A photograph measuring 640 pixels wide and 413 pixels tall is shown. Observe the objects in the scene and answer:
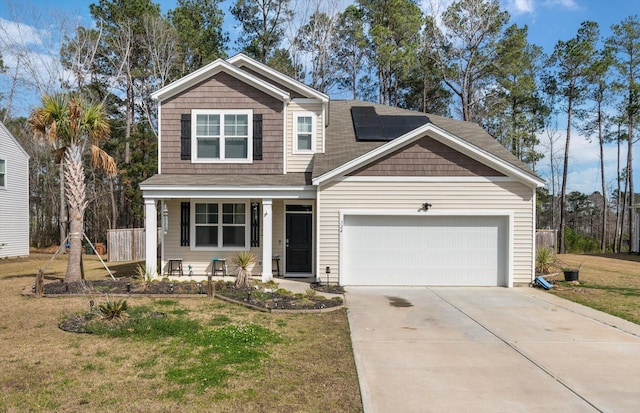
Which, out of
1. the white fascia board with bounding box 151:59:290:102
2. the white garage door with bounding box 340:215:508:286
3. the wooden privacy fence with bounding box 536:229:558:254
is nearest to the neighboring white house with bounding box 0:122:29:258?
the white fascia board with bounding box 151:59:290:102

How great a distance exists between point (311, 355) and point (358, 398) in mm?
1490

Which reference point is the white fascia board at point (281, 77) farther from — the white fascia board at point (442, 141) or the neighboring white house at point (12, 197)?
the neighboring white house at point (12, 197)

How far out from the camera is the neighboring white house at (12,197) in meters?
20.5

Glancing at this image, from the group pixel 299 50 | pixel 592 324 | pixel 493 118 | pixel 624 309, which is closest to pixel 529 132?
pixel 493 118

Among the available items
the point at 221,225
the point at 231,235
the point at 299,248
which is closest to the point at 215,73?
the point at 221,225

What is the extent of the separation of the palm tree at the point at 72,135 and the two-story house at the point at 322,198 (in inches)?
67.5

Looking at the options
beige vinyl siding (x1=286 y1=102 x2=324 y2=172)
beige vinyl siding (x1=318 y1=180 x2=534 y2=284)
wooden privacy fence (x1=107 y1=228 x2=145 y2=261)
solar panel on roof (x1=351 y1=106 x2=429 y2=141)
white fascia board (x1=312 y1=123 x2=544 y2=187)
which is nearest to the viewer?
white fascia board (x1=312 y1=123 x2=544 y2=187)

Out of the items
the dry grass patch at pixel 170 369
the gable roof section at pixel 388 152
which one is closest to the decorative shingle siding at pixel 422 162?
the gable roof section at pixel 388 152

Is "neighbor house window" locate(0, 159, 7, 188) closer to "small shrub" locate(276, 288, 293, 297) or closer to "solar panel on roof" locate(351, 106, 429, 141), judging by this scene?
"solar panel on roof" locate(351, 106, 429, 141)

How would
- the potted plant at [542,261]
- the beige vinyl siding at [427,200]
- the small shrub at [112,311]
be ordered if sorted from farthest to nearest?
1. the potted plant at [542,261]
2. the beige vinyl siding at [427,200]
3. the small shrub at [112,311]

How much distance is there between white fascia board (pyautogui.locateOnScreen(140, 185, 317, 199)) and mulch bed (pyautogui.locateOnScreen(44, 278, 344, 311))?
2.58 metres

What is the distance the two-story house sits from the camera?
12.1 m

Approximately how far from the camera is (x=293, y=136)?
13.9m

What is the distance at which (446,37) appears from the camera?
28.5m
